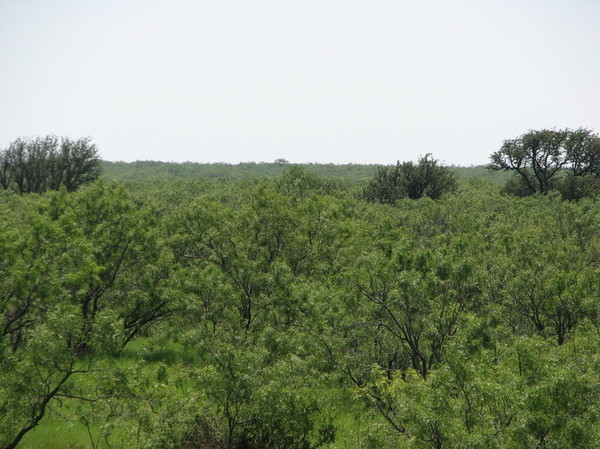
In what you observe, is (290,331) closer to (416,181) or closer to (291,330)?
(291,330)

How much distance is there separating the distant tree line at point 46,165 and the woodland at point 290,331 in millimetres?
51350

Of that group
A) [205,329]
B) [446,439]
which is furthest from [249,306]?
[446,439]

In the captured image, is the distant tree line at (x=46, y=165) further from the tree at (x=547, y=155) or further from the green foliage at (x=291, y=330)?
the tree at (x=547, y=155)

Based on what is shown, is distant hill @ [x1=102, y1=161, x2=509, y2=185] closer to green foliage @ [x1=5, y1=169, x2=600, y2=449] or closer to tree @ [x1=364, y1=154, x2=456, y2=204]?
tree @ [x1=364, y1=154, x2=456, y2=204]

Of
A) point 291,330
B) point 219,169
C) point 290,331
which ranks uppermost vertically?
point 219,169

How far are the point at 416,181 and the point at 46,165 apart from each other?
60.8 metres

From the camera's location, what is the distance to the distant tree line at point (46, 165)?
75.5 metres

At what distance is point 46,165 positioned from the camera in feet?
250

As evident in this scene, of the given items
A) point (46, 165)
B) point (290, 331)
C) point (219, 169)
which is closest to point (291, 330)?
point (290, 331)

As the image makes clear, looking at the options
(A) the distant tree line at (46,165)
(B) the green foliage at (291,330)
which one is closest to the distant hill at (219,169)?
(A) the distant tree line at (46,165)

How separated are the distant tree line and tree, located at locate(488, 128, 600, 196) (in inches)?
2696

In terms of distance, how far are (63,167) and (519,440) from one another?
8121 centimetres

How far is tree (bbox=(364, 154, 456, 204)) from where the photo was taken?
65.6 m

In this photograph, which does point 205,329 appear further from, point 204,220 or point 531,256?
point 531,256
